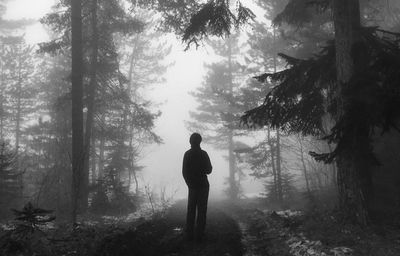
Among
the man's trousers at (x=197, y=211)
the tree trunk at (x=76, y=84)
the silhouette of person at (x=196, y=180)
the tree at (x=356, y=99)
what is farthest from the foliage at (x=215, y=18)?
the tree trunk at (x=76, y=84)

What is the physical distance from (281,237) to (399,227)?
2.45m

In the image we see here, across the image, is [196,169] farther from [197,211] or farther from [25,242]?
[25,242]

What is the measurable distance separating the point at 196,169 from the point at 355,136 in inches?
137

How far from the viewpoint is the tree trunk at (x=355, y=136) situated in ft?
26.9

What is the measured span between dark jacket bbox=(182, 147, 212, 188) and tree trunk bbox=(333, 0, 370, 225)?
3.08 metres

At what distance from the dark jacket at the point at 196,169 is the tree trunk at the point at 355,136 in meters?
3.08

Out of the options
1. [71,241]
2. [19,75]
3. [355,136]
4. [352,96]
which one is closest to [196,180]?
[71,241]

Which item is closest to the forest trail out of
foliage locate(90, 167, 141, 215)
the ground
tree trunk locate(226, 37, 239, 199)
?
the ground

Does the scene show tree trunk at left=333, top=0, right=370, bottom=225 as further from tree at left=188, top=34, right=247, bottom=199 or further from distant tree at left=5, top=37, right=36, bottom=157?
distant tree at left=5, top=37, right=36, bottom=157

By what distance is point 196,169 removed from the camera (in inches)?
332

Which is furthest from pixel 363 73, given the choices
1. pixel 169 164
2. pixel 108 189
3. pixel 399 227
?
pixel 169 164

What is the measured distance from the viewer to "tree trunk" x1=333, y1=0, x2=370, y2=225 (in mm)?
8214

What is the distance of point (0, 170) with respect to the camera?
408 inches

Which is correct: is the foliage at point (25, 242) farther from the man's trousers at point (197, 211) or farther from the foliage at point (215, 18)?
the foliage at point (215, 18)
